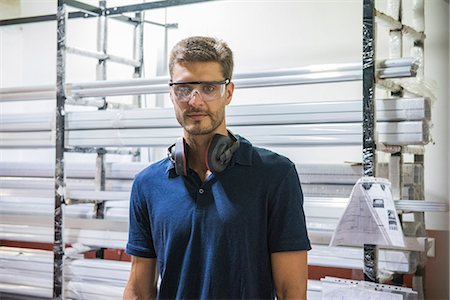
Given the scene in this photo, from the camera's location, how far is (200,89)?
134cm

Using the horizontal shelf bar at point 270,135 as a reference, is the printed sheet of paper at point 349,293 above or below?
below

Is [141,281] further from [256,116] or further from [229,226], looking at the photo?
[256,116]

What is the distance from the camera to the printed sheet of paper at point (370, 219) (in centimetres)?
167

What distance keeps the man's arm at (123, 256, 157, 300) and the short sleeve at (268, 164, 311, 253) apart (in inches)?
13.4

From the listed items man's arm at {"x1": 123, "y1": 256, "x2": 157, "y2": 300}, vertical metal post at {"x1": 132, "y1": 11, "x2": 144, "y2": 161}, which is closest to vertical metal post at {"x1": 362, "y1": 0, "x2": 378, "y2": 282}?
man's arm at {"x1": 123, "y1": 256, "x2": 157, "y2": 300}

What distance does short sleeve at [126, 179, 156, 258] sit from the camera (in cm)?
144

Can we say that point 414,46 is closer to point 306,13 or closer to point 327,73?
point 327,73

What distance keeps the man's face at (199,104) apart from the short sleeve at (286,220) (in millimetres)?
221

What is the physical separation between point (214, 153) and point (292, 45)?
1.44 meters

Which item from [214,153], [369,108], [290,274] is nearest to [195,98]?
[214,153]

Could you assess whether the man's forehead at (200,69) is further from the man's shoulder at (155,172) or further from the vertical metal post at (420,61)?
the vertical metal post at (420,61)

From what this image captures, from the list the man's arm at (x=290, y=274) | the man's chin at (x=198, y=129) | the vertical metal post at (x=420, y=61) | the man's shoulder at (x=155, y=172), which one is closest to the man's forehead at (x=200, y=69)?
the man's chin at (x=198, y=129)

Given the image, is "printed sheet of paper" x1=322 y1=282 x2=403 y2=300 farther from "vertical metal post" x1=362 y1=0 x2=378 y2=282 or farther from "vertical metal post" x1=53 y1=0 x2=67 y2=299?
"vertical metal post" x1=53 y1=0 x2=67 y2=299

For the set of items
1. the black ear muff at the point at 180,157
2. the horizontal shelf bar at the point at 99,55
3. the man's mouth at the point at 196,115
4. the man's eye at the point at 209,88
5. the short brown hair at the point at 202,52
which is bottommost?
the black ear muff at the point at 180,157
